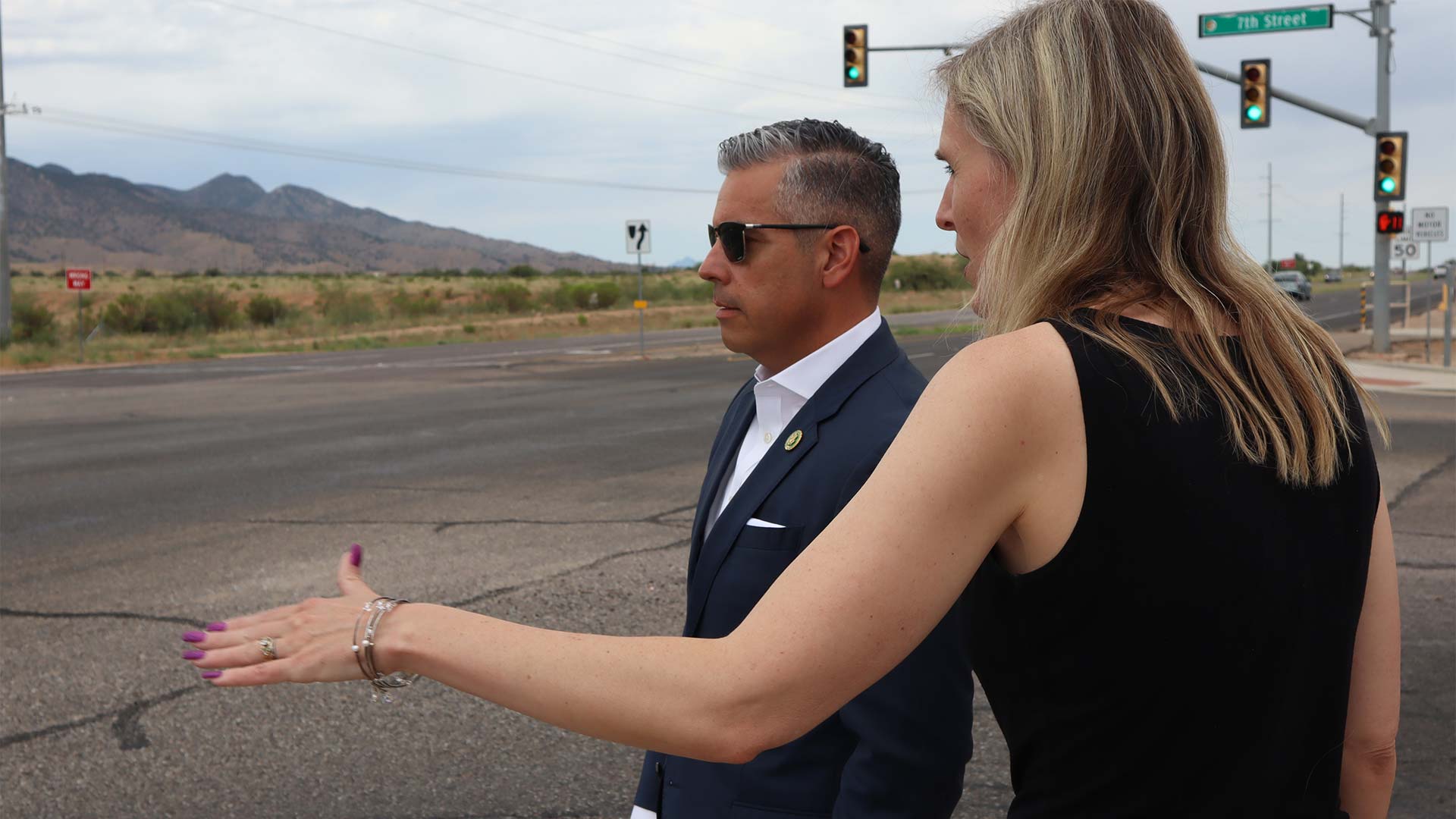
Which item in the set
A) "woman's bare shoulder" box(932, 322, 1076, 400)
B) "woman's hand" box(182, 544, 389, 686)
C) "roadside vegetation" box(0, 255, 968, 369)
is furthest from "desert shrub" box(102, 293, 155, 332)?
"woman's bare shoulder" box(932, 322, 1076, 400)

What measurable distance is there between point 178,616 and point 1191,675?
601 centimetres

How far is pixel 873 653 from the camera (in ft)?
4.29

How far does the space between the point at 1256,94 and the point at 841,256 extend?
22.6m

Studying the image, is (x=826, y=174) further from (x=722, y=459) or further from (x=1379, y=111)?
(x=1379, y=111)

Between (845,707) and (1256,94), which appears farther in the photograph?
(1256,94)

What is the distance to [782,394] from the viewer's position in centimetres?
259

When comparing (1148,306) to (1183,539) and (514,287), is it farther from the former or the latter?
(514,287)

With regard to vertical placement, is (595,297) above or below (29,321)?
above

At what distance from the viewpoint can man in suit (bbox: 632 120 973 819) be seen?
6.75 feet

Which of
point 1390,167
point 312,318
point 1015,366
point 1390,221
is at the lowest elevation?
point 312,318

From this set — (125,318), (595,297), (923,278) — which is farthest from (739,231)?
(923,278)

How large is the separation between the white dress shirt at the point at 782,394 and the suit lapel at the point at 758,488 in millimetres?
107

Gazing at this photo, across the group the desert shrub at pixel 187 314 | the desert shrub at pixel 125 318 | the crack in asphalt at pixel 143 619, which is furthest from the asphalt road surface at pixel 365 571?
the desert shrub at pixel 125 318

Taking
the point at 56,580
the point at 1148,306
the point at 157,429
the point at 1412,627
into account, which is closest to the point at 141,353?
the point at 157,429
